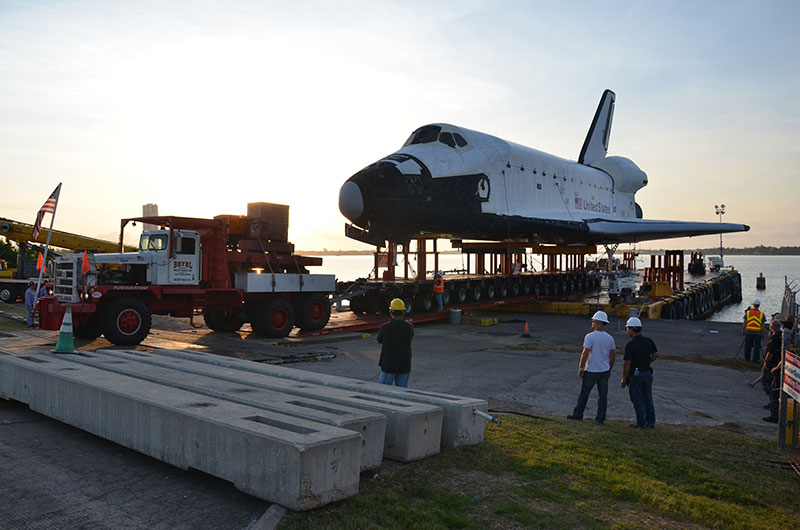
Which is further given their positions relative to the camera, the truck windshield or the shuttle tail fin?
the shuttle tail fin

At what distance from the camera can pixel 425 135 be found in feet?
61.9

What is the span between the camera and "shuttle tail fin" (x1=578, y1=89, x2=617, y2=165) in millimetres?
31906

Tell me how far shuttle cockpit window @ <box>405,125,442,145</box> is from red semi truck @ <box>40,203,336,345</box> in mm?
4929

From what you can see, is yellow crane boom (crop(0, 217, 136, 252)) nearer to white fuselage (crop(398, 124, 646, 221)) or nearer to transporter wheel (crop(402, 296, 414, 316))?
transporter wheel (crop(402, 296, 414, 316))

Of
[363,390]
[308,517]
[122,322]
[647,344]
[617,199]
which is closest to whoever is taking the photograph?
[308,517]

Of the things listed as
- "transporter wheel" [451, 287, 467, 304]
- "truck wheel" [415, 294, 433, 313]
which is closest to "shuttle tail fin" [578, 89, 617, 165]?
"transporter wheel" [451, 287, 467, 304]

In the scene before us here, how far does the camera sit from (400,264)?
21.5 m

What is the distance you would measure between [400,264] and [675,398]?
42.1 feet

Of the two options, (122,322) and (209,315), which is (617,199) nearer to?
(209,315)

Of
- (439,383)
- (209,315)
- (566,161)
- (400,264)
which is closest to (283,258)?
(209,315)

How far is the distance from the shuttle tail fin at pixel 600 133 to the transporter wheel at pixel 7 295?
2765 centimetres

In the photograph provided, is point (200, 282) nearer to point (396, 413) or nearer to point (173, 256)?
point (173, 256)

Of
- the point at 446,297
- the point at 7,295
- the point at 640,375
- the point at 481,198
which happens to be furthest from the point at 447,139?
the point at 7,295

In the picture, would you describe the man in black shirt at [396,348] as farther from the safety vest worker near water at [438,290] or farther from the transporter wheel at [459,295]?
the transporter wheel at [459,295]
